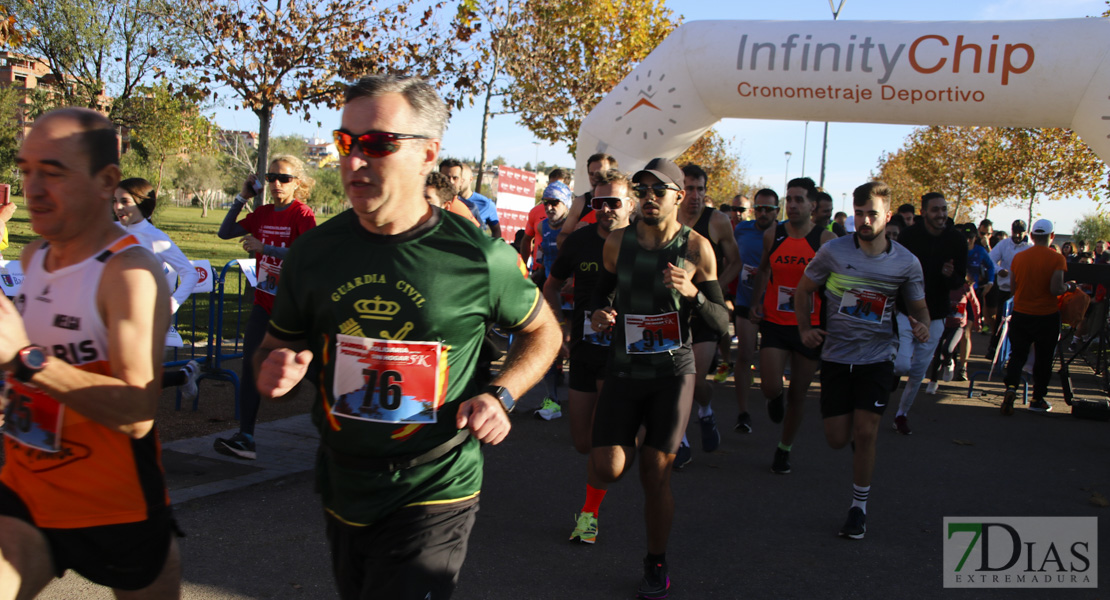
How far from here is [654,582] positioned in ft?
13.1

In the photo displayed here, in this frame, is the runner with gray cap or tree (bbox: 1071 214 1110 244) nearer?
the runner with gray cap

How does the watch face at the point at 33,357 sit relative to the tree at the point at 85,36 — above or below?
below

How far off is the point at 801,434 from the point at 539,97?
1420 cm

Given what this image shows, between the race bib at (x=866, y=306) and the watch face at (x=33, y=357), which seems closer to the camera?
the watch face at (x=33, y=357)

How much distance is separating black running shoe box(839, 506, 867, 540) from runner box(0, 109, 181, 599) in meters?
3.80

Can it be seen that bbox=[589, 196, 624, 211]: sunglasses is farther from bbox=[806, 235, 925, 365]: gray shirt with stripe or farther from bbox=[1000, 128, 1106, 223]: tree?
bbox=[1000, 128, 1106, 223]: tree

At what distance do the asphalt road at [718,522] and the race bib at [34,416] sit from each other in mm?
1613

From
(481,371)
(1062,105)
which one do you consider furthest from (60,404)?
(1062,105)

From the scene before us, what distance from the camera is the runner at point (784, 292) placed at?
675cm

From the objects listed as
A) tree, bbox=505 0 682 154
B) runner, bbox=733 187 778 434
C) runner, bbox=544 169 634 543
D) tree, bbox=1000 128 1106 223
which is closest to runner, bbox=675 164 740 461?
runner, bbox=544 169 634 543

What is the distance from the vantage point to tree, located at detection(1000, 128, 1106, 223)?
27453mm

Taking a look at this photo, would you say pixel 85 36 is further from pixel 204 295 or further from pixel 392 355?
pixel 392 355

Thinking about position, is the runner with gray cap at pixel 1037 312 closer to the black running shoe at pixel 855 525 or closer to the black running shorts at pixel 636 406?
the black running shoe at pixel 855 525

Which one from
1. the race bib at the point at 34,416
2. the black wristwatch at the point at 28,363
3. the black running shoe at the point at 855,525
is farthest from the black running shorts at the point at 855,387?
the black wristwatch at the point at 28,363
